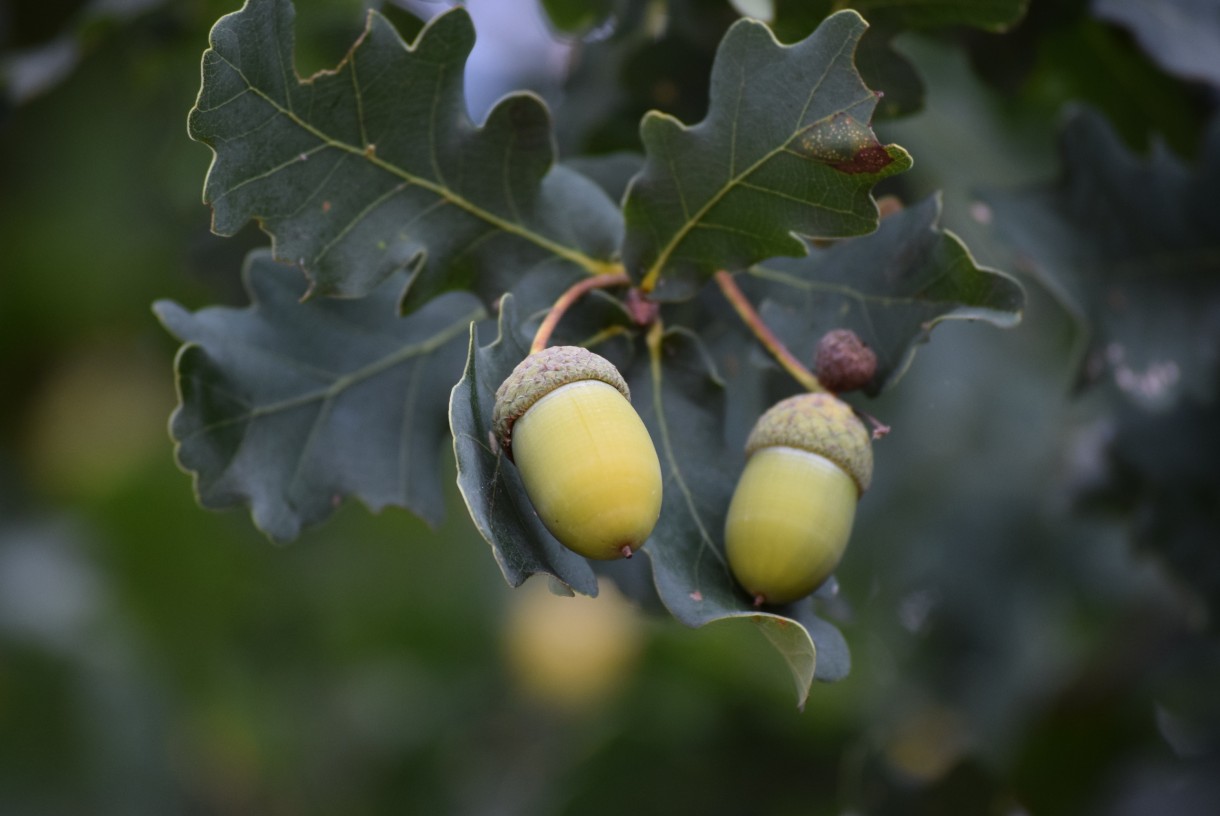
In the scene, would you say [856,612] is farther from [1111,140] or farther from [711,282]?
[711,282]

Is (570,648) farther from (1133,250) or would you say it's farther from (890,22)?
(890,22)

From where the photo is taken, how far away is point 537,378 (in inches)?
32.5

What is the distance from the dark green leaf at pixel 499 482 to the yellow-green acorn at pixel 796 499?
0.12 m

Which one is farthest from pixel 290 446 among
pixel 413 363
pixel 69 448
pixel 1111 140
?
pixel 69 448

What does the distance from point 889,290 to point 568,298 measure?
0.91ft

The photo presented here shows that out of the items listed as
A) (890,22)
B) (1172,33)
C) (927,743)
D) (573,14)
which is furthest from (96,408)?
(1172,33)

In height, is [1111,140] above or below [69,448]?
above

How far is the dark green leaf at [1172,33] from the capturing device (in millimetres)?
1350

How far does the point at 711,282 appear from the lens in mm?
1123

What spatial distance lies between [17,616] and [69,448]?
0.79 meters

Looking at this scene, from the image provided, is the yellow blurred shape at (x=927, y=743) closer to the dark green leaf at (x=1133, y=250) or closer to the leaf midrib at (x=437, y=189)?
the dark green leaf at (x=1133, y=250)

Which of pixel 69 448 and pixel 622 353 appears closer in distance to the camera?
pixel 622 353

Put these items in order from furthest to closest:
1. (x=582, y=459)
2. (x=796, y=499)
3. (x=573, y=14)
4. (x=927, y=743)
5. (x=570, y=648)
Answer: (x=570, y=648) → (x=927, y=743) → (x=573, y=14) → (x=796, y=499) → (x=582, y=459)

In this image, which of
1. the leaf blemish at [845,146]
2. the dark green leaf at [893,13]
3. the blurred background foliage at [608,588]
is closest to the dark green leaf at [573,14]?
the blurred background foliage at [608,588]
